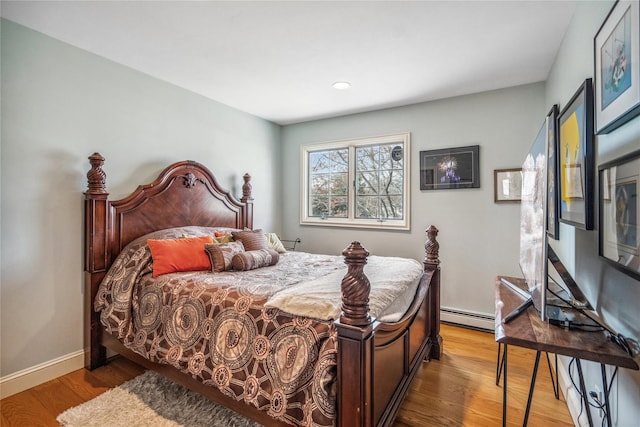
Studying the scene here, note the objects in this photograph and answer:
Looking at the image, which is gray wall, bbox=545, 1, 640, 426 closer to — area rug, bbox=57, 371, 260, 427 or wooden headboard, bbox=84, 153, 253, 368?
area rug, bbox=57, 371, 260, 427

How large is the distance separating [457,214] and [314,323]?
2524 mm

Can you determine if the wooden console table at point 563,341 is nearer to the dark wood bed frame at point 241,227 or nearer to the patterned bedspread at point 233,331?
the dark wood bed frame at point 241,227

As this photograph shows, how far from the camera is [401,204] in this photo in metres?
3.73

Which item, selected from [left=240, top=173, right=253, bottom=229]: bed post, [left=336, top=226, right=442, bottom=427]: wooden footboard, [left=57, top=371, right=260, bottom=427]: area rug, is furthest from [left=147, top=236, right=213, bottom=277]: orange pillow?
[left=336, top=226, right=442, bottom=427]: wooden footboard

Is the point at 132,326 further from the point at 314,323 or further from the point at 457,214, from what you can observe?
the point at 457,214

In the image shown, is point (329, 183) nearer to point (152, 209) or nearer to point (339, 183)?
point (339, 183)

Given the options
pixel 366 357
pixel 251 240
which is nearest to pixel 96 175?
pixel 251 240

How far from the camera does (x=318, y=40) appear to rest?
7.32ft

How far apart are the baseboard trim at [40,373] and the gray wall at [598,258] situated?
331 centimetres

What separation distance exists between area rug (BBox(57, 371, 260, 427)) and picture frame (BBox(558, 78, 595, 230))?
2.12 metres

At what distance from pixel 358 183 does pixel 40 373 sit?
137 inches

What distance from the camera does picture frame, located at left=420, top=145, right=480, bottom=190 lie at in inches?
128

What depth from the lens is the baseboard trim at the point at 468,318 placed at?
10.3 feet

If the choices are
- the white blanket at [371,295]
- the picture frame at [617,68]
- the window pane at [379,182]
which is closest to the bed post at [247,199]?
the window pane at [379,182]
